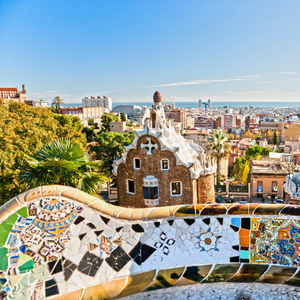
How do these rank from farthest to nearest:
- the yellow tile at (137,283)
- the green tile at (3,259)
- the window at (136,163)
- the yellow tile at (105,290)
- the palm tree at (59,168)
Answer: the window at (136,163) → the palm tree at (59,168) → the yellow tile at (137,283) → the yellow tile at (105,290) → the green tile at (3,259)

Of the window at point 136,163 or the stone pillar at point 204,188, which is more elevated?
the window at point 136,163

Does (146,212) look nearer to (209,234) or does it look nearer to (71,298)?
(209,234)

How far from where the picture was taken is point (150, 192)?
13805 mm

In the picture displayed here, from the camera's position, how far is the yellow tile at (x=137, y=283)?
4.42m

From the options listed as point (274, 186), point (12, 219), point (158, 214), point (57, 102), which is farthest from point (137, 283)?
point (57, 102)

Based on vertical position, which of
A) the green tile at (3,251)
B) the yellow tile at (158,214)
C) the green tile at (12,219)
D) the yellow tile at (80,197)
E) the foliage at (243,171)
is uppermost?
the yellow tile at (80,197)

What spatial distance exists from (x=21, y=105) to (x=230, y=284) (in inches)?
698

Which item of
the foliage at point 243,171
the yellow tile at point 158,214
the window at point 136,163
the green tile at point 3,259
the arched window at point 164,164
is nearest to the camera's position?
the green tile at point 3,259

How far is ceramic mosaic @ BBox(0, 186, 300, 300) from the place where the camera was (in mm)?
4234

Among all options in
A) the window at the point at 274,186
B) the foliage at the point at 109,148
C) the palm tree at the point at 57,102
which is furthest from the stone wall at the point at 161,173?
the palm tree at the point at 57,102

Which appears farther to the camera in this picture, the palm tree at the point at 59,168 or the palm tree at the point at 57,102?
the palm tree at the point at 57,102

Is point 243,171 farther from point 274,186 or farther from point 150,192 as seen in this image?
point 150,192

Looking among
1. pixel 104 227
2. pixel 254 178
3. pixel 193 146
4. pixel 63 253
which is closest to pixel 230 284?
pixel 104 227

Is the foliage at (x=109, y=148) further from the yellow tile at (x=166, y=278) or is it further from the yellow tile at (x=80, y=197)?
the yellow tile at (x=166, y=278)
